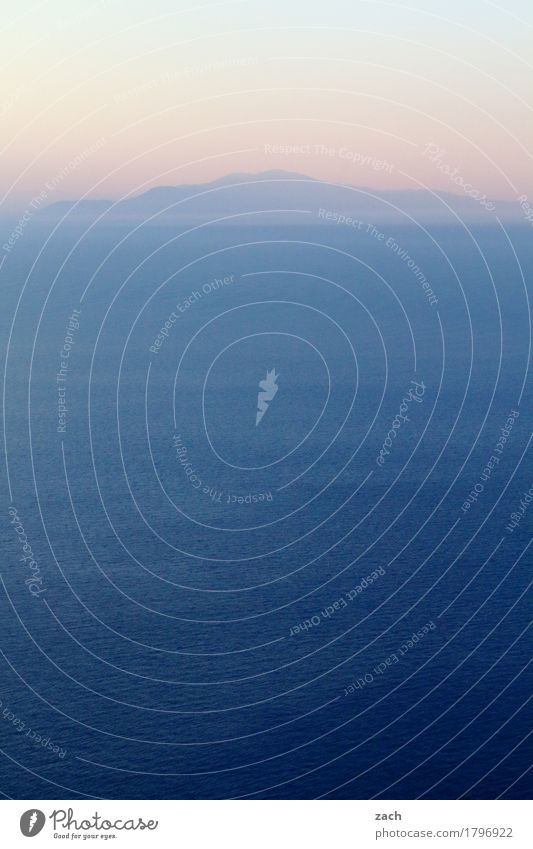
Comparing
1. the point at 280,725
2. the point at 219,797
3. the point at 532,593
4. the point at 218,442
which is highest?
the point at 218,442

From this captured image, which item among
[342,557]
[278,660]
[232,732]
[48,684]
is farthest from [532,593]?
[48,684]

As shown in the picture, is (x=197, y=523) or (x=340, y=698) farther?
(x=197, y=523)

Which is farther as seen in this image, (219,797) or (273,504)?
(273,504)

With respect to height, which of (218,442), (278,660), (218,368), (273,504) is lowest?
(278,660)

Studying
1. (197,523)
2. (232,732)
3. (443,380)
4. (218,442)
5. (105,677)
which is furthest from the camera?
(443,380)

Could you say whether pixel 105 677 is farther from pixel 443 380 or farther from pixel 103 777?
pixel 443 380

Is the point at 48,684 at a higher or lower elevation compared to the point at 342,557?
lower

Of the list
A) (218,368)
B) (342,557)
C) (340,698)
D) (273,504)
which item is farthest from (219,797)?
(218,368)

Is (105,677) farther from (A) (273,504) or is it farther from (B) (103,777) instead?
(A) (273,504)

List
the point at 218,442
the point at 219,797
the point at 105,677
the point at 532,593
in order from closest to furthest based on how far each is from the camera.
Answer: the point at 219,797 < the point at 105,677 < the point at 532,593 < the point at 218,442
